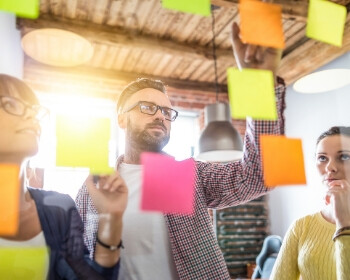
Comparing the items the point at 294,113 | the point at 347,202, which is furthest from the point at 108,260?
the point at 294,113

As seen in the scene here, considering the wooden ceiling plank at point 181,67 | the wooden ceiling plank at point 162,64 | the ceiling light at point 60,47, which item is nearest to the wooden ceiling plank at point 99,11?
the ceiling light at point 60,47

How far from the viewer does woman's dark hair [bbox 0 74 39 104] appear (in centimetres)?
39

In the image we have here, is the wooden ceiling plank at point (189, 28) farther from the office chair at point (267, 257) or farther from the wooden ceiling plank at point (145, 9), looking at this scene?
the office chair at point (267, 257)

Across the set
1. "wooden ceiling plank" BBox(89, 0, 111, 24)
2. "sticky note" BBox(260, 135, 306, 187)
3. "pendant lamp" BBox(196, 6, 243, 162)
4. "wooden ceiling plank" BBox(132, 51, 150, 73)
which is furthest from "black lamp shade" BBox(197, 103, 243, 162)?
"sticky note" BBox(260, 135, 306, 187)

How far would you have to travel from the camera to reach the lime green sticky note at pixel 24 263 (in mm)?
351

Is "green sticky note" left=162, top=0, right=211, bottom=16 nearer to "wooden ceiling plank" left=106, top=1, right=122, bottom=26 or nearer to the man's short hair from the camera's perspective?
the man's short hair

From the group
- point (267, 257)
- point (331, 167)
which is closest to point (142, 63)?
point (267, 257)

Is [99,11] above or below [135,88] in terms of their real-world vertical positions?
above

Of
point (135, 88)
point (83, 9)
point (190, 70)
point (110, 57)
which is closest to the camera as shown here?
point (135, 88)

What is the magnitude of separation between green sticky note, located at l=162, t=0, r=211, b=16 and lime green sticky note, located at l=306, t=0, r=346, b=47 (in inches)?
6.5

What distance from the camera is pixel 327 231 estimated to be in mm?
886

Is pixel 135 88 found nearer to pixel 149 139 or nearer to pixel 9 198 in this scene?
pixel 149 139

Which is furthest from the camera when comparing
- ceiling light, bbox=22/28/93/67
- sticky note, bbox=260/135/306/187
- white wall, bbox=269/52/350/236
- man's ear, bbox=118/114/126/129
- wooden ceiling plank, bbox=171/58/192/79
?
wooden ceiling plank, bbox=171/58/192/79

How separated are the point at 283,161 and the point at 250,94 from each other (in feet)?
0.33
